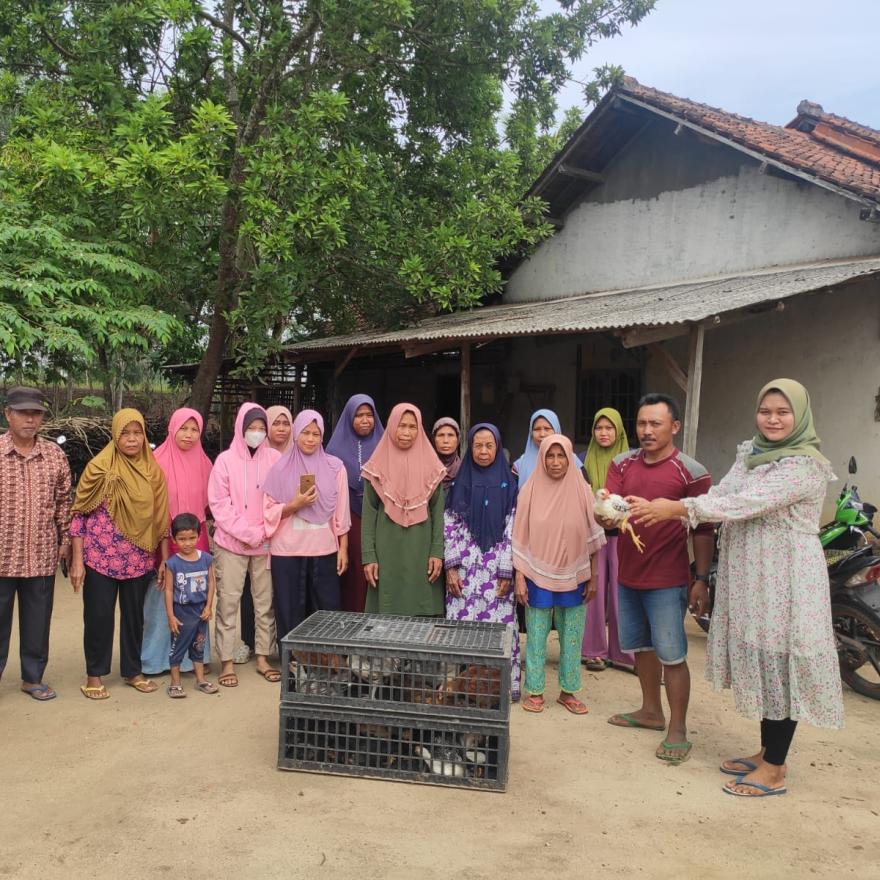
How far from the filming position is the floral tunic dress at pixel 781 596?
287cm

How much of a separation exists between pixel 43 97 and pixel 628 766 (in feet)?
27.9

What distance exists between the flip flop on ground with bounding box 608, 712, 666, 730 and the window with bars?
5.53 metres

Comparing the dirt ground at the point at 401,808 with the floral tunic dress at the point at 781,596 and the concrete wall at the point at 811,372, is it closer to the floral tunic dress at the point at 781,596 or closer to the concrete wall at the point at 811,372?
the floral tunic dress at the point at 781,596

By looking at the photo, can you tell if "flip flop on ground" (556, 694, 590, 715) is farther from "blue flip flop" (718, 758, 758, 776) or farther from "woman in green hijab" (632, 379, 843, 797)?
"woman in green hijab" (632, 379, 843, 797)

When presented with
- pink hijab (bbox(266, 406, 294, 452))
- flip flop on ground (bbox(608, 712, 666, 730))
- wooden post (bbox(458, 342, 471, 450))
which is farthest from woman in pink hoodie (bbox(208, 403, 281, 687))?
wooden post (bbox(458, 342, 471, 450))

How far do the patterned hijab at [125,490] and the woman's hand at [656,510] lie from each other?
2.48 meters

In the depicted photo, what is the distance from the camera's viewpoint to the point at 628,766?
10.7 feet

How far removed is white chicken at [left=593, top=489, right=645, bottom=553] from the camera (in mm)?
3191

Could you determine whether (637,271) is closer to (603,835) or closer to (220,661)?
(220,661)

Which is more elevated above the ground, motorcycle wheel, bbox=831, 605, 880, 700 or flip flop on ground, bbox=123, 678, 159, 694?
motorcycle wheel, bbox=831, 605, 880, 700

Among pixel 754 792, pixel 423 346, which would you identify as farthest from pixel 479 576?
pixel 423 346

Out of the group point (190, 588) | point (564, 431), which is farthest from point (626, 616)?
point (564, 431)

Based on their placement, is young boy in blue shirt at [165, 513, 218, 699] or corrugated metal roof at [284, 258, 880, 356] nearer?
young boy in blue shirt at [165, 513, 218, 699]

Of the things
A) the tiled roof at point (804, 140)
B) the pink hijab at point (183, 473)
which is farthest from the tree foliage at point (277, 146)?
the pink hijab at point (183, 473)
